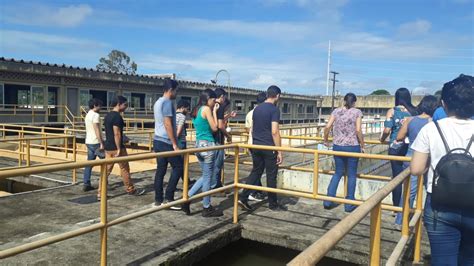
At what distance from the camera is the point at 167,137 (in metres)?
5.72

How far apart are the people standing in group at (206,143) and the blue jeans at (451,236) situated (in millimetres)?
3271

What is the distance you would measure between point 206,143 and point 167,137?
1.84 feet

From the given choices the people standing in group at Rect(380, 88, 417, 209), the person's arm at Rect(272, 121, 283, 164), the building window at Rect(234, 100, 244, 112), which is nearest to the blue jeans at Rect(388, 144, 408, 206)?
the people standing in group at Rect(380, 88, 417, 209)

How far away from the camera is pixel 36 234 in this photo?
15.5 ft

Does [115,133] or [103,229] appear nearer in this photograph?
[103,229]

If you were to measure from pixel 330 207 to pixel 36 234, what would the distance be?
13.5 ft

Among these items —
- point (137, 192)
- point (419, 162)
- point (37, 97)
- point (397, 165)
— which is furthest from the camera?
point (37, 97)

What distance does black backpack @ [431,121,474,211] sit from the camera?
238 cm

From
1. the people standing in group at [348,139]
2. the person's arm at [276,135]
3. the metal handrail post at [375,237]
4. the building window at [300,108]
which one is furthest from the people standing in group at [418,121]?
the building window at [300,108]

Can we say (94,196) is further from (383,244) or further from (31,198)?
(383,244)

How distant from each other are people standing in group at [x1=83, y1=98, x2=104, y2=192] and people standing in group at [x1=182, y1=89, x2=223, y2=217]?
2130mm

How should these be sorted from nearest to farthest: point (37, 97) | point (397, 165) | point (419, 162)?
point (419, 162) < point (397, 165) < point (37, 97)

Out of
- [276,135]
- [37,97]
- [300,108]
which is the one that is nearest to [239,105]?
[300,108]

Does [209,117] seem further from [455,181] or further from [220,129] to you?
[455,181]
